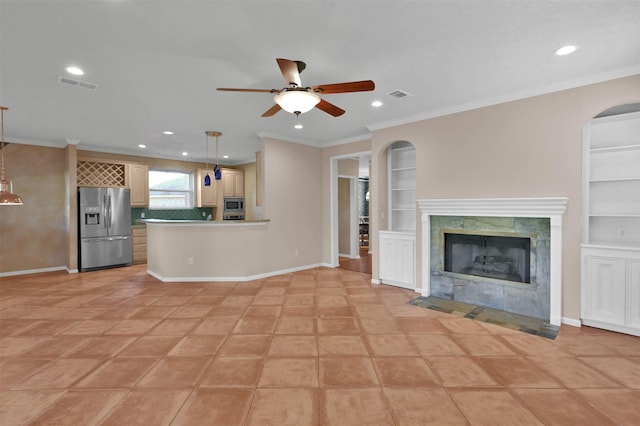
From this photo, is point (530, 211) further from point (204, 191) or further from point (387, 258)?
point (204, 191)

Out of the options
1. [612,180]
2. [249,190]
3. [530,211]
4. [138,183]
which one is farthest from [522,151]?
[138,183]

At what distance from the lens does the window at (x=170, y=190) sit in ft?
26.1

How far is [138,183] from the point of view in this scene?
23.7 ft

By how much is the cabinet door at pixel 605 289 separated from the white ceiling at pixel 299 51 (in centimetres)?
199

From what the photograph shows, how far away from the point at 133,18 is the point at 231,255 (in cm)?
390

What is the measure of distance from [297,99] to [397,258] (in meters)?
3.31

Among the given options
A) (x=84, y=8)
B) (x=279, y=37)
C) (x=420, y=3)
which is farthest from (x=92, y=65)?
(x=420, y=3)

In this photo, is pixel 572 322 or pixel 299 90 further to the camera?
pixel 572 322

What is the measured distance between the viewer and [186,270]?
544 centimetres

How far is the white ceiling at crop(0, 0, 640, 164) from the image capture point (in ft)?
7.13

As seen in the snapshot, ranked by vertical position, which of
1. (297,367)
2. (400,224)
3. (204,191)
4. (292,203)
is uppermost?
(204,191)

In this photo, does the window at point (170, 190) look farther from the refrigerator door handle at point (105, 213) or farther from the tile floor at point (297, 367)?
the tile floor at point (297, 367)

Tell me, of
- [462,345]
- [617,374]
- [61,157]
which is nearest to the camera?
[617,374]

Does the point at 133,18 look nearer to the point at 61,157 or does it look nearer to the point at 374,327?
the point at 374,327
